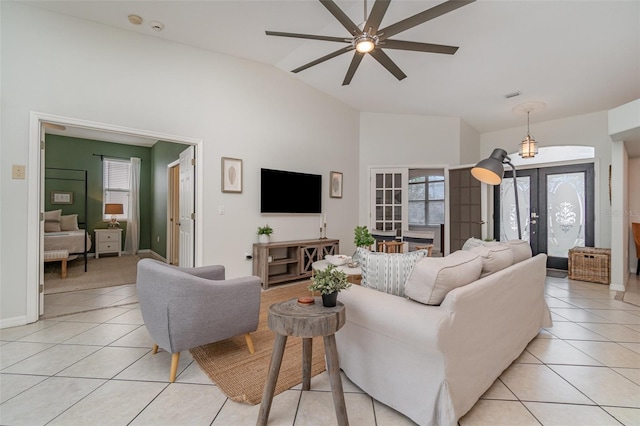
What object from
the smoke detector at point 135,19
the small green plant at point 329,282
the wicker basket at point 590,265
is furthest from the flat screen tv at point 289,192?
the wicker basket at point 590,265

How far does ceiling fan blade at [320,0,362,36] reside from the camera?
7.07 feet

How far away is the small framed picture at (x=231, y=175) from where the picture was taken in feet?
13.3

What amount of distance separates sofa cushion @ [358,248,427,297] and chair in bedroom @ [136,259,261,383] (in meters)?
0.89

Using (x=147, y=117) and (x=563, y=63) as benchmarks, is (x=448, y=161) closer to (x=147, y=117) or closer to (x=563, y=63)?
(x=563, y=63)

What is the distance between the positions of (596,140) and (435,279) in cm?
588

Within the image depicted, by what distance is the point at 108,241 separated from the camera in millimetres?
6715

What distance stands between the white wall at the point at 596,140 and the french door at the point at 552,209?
0.16 meters

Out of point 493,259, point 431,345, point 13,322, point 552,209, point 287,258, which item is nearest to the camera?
point 431,345

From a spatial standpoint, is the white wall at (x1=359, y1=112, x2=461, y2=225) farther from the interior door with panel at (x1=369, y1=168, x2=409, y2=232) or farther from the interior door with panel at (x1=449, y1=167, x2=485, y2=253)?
the interior door with panel at (x1=449, y1=167, x2=485, y2=253)

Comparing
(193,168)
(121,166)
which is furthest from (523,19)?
(121,166)

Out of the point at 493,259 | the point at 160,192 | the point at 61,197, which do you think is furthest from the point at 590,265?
the point at 61,197

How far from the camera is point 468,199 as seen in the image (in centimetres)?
552

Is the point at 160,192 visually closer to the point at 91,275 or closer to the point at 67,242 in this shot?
the point at 67,242

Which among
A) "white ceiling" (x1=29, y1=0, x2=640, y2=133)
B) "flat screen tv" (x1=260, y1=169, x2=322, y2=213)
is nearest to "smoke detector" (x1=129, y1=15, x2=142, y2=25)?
"white ceiling" (x1=29, y1=0, x2=640, y2=133)
